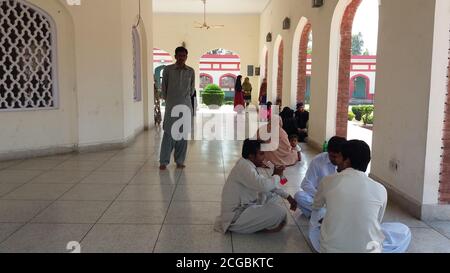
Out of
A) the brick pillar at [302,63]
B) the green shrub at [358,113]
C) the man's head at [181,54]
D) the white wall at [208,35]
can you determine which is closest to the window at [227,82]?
the white wall at [208,35]

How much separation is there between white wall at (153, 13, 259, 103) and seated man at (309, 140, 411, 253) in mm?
15176

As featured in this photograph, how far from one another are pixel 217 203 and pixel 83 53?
3.79 meters

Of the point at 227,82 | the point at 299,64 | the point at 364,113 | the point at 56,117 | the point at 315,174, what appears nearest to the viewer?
the point at 315,174

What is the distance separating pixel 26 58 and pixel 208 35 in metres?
11.6

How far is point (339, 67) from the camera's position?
675cm

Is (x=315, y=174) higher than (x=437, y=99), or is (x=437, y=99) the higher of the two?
(x=437, y=99)

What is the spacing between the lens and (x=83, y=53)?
6.70 meters

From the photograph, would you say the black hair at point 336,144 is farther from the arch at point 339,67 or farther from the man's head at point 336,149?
the arch at point 339,67

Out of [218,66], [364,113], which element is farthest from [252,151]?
[218,66]

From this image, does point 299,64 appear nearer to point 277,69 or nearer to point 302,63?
point 302,63

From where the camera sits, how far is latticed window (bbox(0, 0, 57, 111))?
612cm

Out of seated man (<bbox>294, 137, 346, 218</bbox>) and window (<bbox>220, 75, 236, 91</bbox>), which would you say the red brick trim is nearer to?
seated man (<bbox>294, 137, 346, 218</bbox>)
